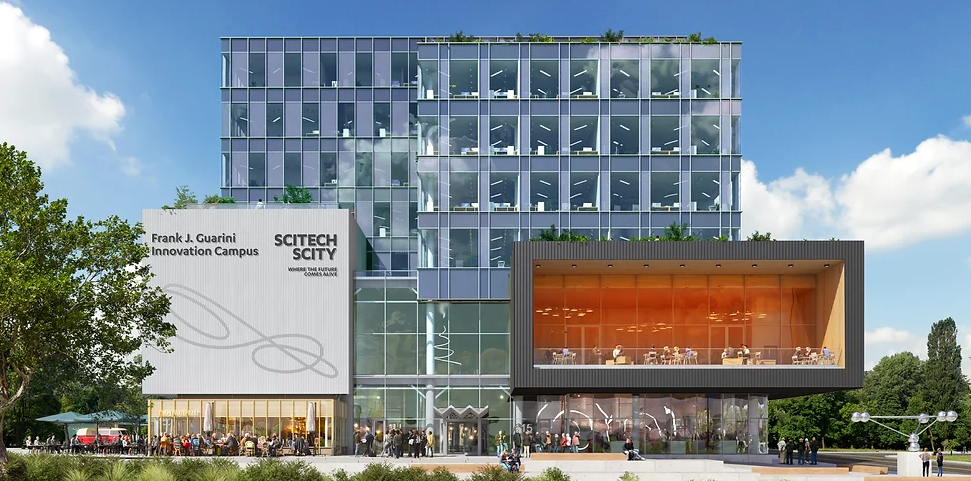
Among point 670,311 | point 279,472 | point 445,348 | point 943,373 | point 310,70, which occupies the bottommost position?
point 943,373

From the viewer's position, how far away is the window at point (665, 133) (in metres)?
57.0

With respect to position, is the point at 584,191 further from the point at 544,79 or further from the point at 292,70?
the point at 292,70

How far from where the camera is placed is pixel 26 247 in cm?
3192

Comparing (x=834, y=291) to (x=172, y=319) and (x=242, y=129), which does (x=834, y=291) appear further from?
(x=242, y=129)

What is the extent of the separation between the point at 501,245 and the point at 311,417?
49.3 feet

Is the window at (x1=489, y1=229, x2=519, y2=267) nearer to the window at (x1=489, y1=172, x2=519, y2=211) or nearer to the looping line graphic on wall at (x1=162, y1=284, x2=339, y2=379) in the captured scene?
the window at (x1=489, y1=172, x2=519, y2=211)

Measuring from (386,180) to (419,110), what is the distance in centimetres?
1257

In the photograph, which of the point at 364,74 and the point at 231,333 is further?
the point at 364,74

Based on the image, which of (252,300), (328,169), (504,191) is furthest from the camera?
(328,169)

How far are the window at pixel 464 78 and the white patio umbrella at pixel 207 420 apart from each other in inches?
930

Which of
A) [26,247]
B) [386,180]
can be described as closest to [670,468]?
[26,247]

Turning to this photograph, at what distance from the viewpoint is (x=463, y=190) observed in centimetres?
5634

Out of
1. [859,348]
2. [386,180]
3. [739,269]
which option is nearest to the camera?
[859,348]

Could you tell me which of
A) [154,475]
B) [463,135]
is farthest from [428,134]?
[154,475]
